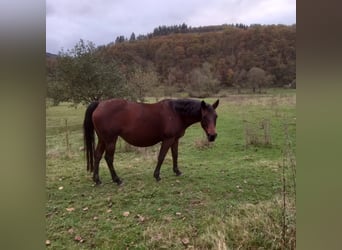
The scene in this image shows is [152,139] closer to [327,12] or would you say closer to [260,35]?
[260,35]

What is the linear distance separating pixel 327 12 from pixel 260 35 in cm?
34

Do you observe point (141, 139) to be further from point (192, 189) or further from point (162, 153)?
point (192, 189)

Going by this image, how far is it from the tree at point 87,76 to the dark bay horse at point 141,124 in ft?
0.14

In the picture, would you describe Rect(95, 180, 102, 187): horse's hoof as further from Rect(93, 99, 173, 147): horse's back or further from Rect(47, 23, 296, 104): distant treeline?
Rect(47, 23, 296, 104): distant treeline

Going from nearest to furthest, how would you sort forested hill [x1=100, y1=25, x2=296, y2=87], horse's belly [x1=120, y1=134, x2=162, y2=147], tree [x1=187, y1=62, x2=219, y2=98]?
1. forested hill [x1=100, y1=25, x2=296, y2=87]
2. tree [x1=187, y1=62, x2=219, y2=98]
3. horse's belly [x1=120, y1=134, x2=162, y2=147]

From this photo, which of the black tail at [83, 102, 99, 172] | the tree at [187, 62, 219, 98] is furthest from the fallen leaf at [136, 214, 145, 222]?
the tree at [187, 62, 219, 98]

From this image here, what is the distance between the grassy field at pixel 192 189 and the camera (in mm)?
1138

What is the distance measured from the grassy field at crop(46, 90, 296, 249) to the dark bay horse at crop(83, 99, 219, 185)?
27 mm

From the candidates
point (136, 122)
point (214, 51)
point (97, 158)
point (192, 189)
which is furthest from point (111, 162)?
point (214, 51)

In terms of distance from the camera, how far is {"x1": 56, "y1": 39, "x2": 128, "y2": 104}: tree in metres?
1.25

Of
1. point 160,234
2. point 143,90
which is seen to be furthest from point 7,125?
point 160,234

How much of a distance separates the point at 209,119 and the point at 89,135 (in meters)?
0.48

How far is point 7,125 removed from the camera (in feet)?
3.23

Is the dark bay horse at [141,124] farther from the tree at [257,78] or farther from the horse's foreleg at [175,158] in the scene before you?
the tree at [257,78]
